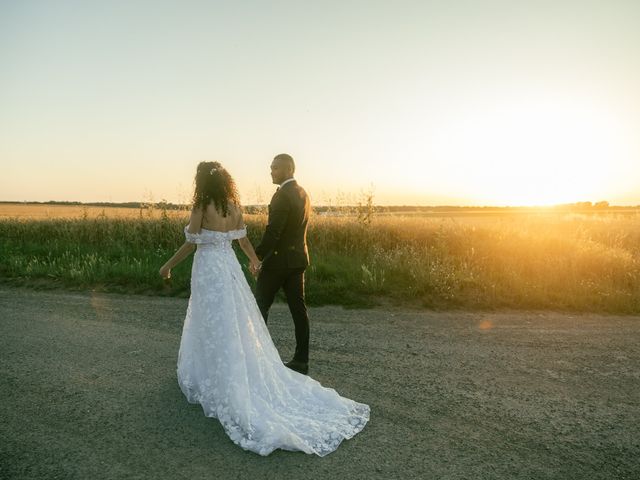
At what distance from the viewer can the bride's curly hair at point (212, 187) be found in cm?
499

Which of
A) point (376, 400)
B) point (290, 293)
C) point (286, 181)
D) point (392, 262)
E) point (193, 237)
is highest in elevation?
point (286, 181)

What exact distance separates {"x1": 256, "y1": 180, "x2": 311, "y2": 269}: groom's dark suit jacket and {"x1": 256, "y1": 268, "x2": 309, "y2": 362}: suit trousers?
0.38 feet

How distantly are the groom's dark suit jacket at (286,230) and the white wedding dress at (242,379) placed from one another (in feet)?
1.36

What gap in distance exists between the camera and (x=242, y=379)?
4625 mm

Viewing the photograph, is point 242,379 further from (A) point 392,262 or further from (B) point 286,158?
(A) point 392,262

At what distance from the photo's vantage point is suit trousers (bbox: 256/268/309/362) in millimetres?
5691

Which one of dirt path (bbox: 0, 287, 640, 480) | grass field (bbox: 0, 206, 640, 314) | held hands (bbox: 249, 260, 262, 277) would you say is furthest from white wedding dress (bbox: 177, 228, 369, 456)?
grass field (bbox: 0, 206, 640, 314)

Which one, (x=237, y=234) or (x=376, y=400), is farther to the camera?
(x=237, y=234)

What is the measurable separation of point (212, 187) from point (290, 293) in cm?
165

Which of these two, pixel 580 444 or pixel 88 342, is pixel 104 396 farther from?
pixel 580 444

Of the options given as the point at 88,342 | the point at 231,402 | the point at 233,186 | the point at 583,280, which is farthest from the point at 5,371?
the point at 583,280

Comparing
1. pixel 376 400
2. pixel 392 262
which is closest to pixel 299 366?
pixel 376 400

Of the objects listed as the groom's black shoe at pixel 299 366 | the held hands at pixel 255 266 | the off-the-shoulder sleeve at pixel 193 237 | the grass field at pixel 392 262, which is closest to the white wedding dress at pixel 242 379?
the off-the-shoulder sleeve at pixel 193 237

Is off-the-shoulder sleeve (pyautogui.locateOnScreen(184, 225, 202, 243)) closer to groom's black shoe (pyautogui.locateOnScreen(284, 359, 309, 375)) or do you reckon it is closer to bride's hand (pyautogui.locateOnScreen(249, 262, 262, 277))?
bride's hand (pyautogui.locateOnScreen(249, 262, 262, 277))
